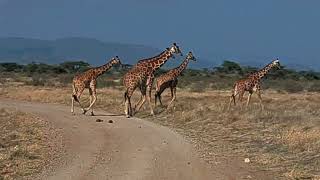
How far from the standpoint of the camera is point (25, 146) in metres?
17.0

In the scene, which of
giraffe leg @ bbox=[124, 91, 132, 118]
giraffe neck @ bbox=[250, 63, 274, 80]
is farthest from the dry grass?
giraffe neck @ bbox=[250, 63, 274, 80]

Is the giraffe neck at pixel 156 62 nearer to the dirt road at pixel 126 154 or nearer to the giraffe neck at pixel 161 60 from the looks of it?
the giraffe neck at pixel 161 60

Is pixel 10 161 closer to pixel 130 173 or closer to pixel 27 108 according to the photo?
pixel 130 173

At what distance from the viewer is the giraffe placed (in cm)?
2606

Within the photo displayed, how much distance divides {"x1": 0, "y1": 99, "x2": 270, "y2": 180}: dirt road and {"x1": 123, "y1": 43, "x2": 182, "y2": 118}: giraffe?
2.92 metres

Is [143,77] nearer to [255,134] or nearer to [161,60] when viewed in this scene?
[161,60]

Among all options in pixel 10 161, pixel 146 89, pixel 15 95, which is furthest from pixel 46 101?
pixel 10 161

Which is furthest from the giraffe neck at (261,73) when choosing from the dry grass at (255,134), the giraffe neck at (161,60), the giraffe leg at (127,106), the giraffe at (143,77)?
the giraffe leg at (127,106)

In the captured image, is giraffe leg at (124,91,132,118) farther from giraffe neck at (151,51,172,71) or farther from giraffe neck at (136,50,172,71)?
giraffe neck at (151,51,172,71)

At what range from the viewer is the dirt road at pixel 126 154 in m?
13.2

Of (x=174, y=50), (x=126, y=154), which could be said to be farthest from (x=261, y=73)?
(x=126, y=154)

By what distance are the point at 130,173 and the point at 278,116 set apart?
10648mm

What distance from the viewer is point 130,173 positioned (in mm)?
13250

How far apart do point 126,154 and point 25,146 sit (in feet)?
9.58
